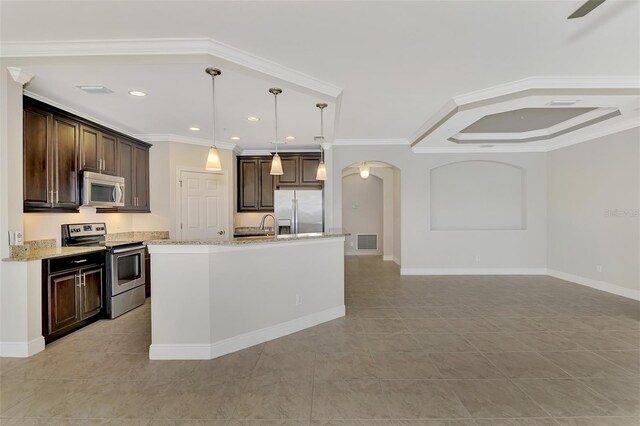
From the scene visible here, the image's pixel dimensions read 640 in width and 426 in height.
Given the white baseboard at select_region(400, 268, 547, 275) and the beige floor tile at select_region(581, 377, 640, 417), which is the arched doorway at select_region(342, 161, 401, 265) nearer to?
the white baseboard at select_region(400, 268, 547, 275)

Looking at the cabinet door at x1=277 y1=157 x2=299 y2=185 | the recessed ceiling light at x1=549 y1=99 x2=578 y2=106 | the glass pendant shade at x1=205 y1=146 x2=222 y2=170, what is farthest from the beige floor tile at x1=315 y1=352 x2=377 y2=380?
the cabinet door at x1=277 y1=157 x2=299 y2=185

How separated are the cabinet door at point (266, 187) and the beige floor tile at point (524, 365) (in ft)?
15.0

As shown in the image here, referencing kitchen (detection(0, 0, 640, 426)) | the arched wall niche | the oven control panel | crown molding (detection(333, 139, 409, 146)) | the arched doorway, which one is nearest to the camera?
kitchen (detection(0, 0, 640, 426))

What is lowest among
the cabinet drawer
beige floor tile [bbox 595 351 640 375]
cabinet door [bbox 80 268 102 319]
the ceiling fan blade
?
beige floor tile [bbox 595 351 640 375]

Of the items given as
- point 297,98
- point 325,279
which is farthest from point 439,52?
point 325,279

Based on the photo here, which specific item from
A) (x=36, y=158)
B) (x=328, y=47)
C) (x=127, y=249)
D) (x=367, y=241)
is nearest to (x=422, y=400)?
(x=328, y=47)

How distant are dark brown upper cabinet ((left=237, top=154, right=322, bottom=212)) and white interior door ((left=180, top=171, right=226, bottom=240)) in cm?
55

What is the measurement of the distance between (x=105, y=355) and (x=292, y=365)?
175 cm

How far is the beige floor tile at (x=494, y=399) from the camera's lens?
81.0 inches

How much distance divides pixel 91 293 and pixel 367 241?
707cm

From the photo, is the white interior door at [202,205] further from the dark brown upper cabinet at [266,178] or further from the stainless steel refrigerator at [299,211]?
the stainless steel refrigerator at [299,211]

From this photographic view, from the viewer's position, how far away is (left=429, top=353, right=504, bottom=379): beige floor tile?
8.25 ft

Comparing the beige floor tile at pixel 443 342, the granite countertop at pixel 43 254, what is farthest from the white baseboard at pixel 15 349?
the beige floor tile at pixel 443 342

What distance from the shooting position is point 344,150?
622 cm
